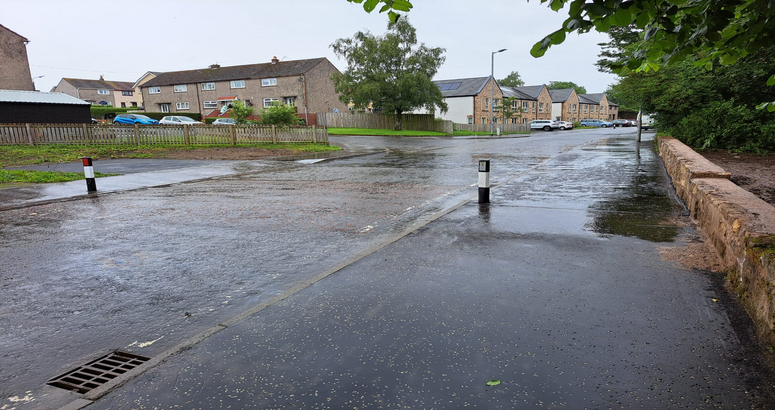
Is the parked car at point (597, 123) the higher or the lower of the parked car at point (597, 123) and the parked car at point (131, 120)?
the lower

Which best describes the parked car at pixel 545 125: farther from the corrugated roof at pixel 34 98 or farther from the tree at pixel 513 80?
the tree at pixel 513 80

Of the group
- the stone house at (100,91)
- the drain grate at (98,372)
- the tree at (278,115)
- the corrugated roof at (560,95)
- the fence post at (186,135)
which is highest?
the stone house at (100,91)

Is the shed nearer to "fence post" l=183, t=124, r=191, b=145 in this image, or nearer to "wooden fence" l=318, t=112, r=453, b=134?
"fence post" l=183, t=124, r=191, b=145

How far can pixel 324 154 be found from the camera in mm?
20953

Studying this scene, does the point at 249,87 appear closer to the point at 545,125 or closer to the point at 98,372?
the point at 545,125

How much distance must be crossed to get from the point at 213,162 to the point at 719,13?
678 inches

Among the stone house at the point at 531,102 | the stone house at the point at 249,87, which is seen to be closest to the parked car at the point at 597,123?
the stone house at the point at 531,102

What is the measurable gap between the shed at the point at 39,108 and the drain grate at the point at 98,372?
33578 mm

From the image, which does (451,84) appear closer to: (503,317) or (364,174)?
(364,174)

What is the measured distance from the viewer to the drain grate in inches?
112

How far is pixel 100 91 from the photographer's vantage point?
96.4 meters

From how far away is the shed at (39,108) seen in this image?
Answer: 2862 centimetres

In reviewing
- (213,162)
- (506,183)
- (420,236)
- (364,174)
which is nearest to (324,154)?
(213,162)

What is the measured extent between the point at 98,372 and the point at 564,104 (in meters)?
89.7
